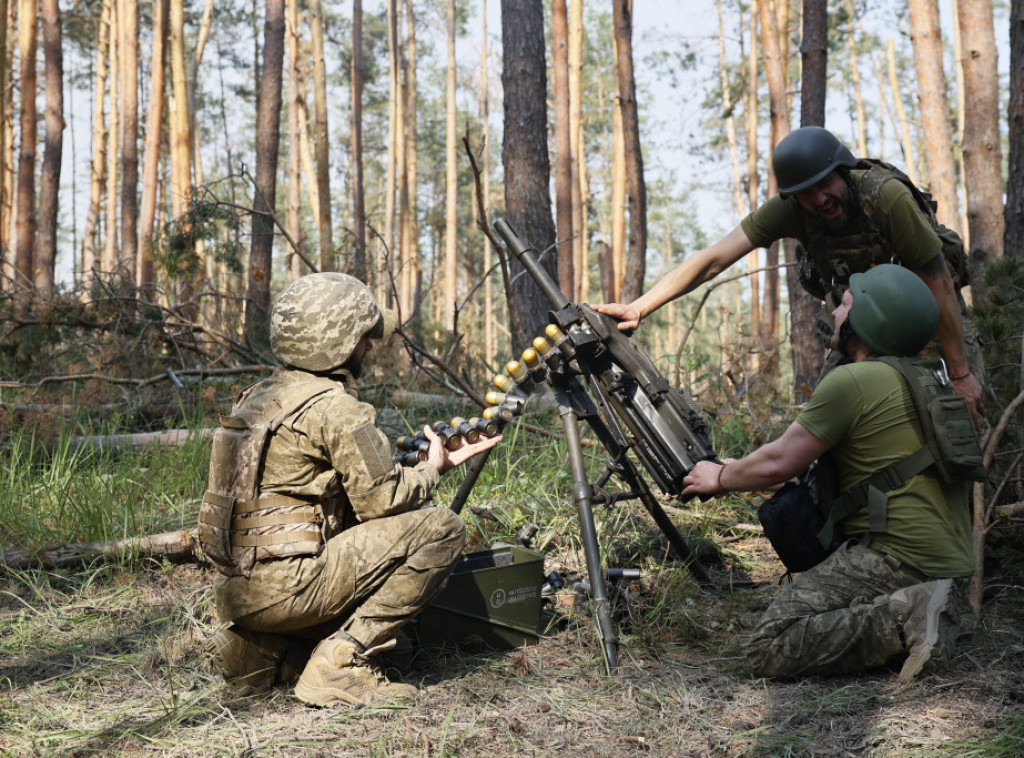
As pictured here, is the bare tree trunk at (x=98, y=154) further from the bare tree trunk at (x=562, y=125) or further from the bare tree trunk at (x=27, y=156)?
the bare tree trunk at (x=562, y=125)

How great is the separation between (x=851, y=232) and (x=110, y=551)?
3894 mm

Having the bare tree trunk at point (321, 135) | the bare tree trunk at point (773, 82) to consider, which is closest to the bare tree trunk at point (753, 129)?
the bare tree trunk at point (773, 82)

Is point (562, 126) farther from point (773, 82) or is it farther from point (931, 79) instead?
point (931, 79)

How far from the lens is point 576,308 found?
358 centimetres

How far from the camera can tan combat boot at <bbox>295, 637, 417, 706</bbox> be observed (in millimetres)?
2955

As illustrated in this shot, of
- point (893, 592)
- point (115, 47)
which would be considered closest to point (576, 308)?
point (893, 592)

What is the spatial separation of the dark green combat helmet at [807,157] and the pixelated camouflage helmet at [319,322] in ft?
6.22

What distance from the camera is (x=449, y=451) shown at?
333 cm

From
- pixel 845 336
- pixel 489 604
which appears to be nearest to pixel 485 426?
pixel 489 604

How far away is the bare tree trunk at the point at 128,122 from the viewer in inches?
626

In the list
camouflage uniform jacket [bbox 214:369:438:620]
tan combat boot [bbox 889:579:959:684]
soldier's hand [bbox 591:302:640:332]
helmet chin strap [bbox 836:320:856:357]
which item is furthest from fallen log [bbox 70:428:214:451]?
tan combat boot [bbox 889:579:959:684]

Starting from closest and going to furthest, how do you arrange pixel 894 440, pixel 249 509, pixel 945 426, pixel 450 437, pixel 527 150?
pixel 249 509 → pixel 945 426 → pixel 894 440 → pixel 450 437 → pixel 527 150

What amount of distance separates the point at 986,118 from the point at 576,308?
16.6 feet

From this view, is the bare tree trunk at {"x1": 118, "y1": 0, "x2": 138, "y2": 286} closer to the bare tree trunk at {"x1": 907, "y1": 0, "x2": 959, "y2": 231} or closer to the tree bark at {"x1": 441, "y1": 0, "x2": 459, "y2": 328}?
the tree bark at {"x1": 441, "y1": 0, "x2": 459, "y2": 328}
